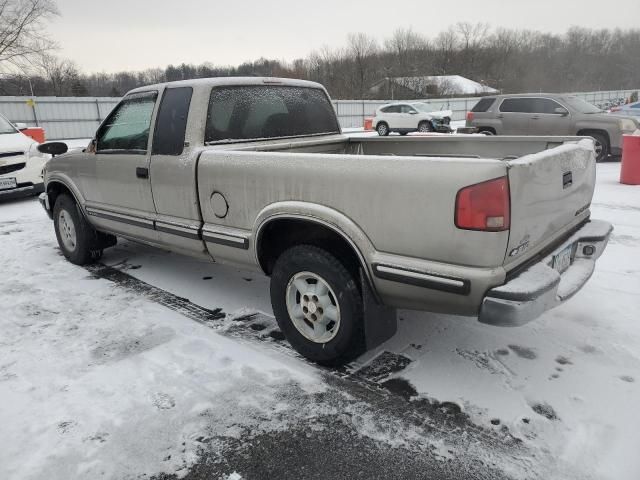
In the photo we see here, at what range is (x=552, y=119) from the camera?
12.5 meters

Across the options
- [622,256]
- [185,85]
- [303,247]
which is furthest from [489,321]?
[622,256]

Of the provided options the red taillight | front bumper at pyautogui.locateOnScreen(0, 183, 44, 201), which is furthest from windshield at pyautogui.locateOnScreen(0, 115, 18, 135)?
the red taillight

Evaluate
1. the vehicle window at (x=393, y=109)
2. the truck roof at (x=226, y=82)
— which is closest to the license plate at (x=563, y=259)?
the truck roof at (x=226, y=82)

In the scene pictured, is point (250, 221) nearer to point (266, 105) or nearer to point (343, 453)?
point (266, 105)

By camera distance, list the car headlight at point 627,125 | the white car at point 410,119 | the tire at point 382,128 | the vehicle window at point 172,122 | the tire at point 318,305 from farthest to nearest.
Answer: the tire at point 382,128 → the white car at point 410,119 → the car headlight at point 627,125 → the vehicle window at point 172,122 → the tire at point 318,305

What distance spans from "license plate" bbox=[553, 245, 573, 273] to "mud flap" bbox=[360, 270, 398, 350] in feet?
3.33

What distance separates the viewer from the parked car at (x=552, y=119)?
11.9 m

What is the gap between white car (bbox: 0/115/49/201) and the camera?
8.44 m

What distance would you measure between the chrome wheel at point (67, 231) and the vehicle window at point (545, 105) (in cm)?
1193

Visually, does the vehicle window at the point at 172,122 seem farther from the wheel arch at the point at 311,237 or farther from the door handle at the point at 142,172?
the wheel arch at the point at 311,237

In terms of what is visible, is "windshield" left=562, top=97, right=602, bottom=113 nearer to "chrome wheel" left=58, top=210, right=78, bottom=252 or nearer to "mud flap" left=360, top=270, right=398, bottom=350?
"mud flap" left=360, top=270, right=398, bottom=350

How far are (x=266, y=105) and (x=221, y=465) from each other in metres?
2.93

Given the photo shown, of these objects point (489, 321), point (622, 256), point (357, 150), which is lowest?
point (622, 256)

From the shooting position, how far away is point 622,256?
16.3 feet
